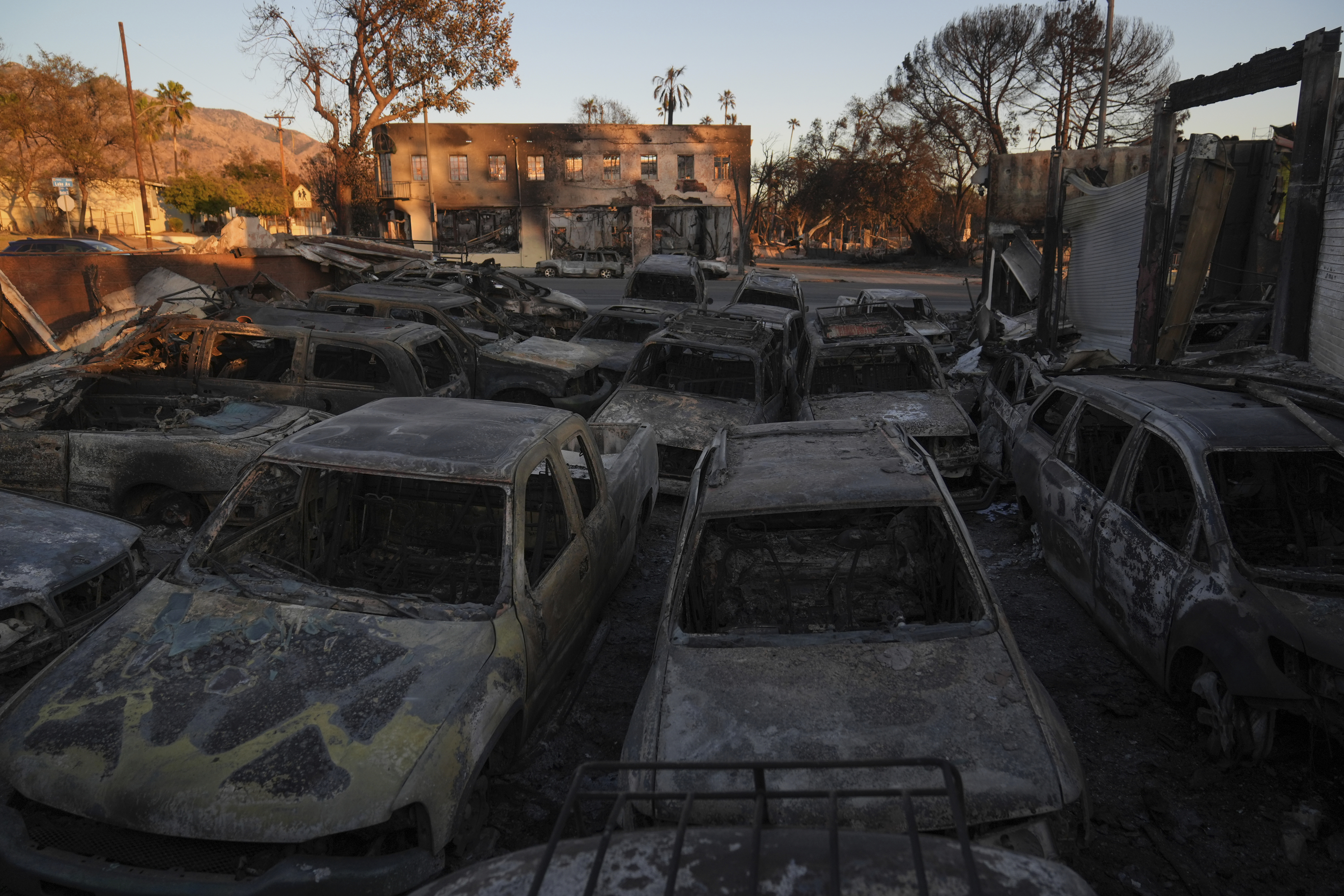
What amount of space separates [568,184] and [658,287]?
27614 mm

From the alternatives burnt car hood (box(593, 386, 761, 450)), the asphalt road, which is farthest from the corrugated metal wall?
the asphalt road

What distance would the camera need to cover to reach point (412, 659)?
10.2 feet

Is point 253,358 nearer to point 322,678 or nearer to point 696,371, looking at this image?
point 696,371

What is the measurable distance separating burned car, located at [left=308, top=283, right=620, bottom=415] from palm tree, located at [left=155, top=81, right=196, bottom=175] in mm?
67983

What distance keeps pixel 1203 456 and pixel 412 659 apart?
3.68 metres

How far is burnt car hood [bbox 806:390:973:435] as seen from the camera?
24.1ft

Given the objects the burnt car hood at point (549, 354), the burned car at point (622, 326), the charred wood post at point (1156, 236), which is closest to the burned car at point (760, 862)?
the burnt car hood at point (549, 354)

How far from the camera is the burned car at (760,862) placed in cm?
160

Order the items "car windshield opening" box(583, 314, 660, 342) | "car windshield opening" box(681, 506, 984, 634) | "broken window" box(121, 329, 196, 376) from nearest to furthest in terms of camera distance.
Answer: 1. "car windshield opening" box(681, 506, 984, 634)
2. "broken window" box(121, 329, 196, 376)
3. "car windshield opening" box(583, 314, 660, 342)

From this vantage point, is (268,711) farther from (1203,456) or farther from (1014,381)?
(1014,381)

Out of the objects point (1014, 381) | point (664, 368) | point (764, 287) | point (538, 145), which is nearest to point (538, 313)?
point (764, 287)

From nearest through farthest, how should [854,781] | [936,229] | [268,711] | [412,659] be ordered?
1. [854,781]
2. [268,711]
3. [412,659]
4. [936,229]

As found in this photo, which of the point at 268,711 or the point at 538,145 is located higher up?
the point at 538,145

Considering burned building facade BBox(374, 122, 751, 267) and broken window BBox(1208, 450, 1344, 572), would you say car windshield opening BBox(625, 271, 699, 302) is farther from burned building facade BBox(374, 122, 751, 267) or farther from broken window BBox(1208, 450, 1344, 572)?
burned building facade BBox(374, 122, 751, 267)
